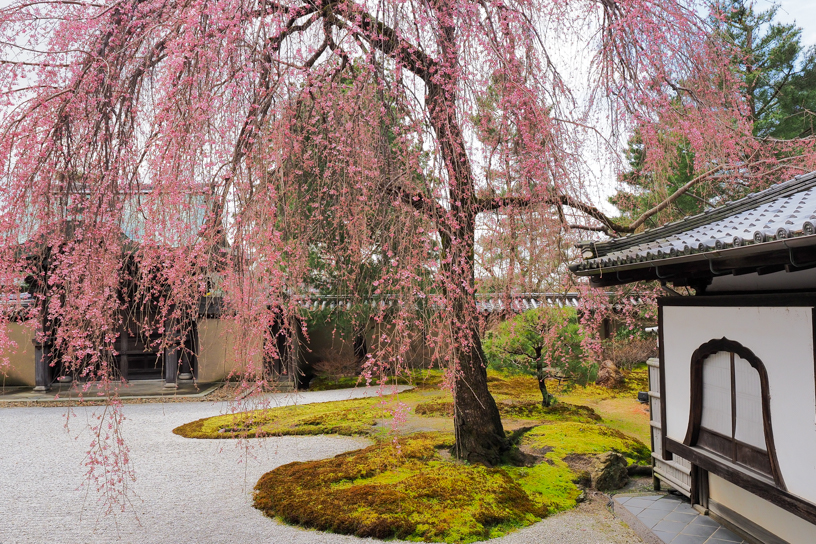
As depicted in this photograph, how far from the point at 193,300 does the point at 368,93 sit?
1.73 metres

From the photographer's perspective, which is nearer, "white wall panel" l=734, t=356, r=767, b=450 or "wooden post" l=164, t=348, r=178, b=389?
"white wall panel" l=734, t=356, r=767, b=450

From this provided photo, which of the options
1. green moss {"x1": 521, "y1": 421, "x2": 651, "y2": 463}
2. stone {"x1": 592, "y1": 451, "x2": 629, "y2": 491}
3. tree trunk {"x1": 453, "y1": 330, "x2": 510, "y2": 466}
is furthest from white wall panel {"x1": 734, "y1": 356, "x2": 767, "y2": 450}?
green moss {"x1": 521, "y1": 421, "x2": 651, "y2": 463}

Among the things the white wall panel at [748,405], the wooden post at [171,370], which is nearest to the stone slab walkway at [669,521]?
the white wall panel at [748,405]

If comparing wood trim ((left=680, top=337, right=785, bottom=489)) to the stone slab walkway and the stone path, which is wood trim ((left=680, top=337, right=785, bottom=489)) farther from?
the stone path

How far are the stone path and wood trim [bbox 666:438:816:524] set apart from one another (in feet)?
3.27

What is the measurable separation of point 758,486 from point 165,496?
226 inches

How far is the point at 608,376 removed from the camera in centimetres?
1240

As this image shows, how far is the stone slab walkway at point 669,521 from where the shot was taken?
434cm

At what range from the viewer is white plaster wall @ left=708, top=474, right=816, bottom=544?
3.64 metres

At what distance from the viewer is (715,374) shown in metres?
4.08

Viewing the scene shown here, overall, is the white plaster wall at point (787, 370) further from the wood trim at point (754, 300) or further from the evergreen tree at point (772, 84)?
the evergreen tree at point (772, 84)

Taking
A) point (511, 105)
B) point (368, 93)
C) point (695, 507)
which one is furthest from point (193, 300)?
point (695, 507)

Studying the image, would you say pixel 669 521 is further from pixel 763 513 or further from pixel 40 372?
pixel 40 372

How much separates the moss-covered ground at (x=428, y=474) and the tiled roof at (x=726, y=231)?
1.83 metres
